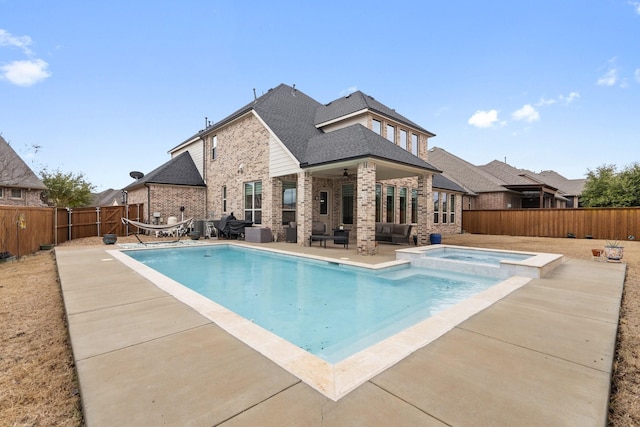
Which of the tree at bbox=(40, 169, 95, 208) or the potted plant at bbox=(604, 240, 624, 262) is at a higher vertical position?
the tree at bbox=(40, 169, 95, 208)

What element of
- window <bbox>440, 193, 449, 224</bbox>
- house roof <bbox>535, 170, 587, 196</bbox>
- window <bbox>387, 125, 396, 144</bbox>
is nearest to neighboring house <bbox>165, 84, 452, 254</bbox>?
window <bbox>387, 125, 396, 144</bbox>

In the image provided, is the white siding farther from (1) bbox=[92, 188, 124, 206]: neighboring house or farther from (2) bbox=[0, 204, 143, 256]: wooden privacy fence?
(1) bbox=[92, 188, 124, 206]: neighboring house

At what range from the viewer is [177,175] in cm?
1886

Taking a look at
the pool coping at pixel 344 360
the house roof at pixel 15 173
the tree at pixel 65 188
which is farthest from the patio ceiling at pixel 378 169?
the tree at pixel 65 188

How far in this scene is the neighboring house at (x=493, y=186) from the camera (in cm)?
2402

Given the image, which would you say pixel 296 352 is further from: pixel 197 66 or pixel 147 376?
pixel 197 66

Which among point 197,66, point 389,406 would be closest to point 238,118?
point 197,66

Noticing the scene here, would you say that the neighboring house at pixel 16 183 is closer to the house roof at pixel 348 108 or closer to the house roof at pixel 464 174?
the house roof at pixel 348 108

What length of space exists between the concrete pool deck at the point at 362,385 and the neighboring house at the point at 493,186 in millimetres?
22985

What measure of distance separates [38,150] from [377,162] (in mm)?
18333

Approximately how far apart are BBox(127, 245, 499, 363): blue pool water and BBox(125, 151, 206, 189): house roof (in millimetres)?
9715

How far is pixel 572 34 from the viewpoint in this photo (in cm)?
1245

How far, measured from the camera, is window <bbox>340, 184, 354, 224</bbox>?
49.7 feet

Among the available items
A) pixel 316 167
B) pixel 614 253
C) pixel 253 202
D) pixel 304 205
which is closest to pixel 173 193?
pixel 253 202
